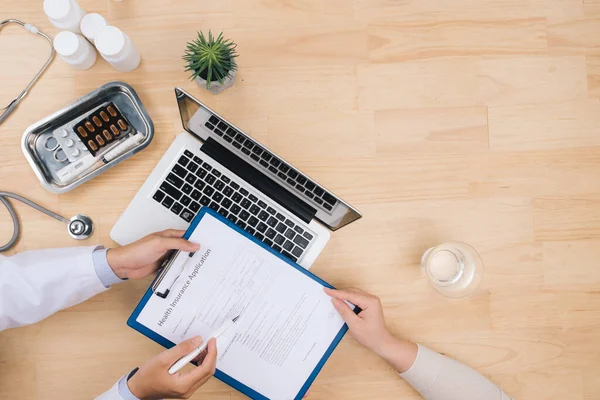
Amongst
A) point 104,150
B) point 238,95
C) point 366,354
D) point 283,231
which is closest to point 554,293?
point 366,354

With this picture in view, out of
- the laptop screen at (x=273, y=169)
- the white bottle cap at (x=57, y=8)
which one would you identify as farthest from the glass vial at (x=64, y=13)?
the laptop screen at (x=273, y=169)

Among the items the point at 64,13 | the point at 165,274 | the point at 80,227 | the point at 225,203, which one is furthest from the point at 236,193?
the point at 64,13

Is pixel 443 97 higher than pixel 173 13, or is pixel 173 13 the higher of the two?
pixel 443 97

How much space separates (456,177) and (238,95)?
452mm

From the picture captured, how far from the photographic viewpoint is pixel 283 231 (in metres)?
0.89

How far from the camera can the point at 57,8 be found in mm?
828

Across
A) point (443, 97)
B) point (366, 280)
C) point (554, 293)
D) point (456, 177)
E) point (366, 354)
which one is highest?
point (443, 97)

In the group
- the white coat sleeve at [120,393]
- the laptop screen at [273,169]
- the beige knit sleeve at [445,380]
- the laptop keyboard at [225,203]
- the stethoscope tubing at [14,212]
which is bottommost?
the white coat sleeve at [120,393]

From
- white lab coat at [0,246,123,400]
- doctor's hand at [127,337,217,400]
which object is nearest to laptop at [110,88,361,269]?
white lab coat at [0,246,123,400]

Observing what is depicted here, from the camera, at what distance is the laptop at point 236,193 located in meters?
0.89

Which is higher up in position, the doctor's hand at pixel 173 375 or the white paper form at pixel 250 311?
the white paper form at pixel 250 311

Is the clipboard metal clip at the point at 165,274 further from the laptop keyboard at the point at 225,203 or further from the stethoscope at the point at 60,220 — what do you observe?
the stethoscope at the point at 60,220

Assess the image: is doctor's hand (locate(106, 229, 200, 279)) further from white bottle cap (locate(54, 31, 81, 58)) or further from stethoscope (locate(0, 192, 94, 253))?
white bottle cap (locate(54, 31, 81, 58))

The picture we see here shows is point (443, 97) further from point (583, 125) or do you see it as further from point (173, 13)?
point (173, 13)
